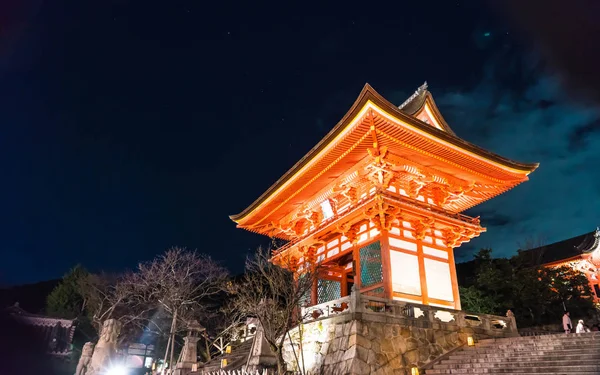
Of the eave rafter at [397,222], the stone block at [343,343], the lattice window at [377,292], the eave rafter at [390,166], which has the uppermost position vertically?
the eave rafter at [390,166]

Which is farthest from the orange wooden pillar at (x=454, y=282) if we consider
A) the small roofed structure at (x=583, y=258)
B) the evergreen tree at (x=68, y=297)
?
the evergreen tree at (x=68, y=297)

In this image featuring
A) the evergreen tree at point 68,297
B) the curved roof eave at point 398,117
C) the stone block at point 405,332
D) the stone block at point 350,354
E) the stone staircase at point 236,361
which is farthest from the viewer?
the evergreen tree at point 68,297

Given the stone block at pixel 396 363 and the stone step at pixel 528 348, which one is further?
the stone block at pixel 396 363

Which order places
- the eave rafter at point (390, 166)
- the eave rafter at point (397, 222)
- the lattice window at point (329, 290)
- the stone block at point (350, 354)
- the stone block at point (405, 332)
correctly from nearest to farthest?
the stone block at point (350, 354), the stone block at point (405, 332), the eave rafter at point (390, 166), the eave rafter at point (397, 222), the lattice window at point (329, 290)

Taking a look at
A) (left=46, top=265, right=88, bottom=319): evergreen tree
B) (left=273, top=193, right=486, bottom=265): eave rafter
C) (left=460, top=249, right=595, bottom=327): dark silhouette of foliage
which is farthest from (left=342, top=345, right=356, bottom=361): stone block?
(left=46, top=265, right=88, bottom=319): evergreen tree

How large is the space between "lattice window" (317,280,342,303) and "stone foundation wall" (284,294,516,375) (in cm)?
604

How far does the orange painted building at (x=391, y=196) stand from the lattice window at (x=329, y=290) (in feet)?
0.20

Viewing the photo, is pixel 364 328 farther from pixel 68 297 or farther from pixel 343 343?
pixel 68 297

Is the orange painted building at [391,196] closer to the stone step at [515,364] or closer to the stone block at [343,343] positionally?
the stone block at [343,343]

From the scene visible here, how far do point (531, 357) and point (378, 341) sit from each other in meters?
4.53

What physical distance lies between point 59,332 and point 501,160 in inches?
1637

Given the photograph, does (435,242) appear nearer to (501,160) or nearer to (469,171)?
(469,171)

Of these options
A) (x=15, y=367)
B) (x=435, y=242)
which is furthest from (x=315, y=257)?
(x=15, y=367)

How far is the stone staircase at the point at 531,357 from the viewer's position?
10500 mm
